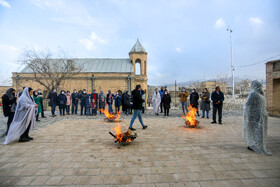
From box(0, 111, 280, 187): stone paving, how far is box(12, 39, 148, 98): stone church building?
19.6 metres

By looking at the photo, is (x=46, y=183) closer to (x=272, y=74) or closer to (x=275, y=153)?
(x=275, y=153)

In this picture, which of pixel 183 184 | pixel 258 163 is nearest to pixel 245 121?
pixel 258 163

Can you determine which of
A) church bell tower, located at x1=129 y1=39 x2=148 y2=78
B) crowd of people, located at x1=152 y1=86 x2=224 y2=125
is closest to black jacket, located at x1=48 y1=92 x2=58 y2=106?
crowd of people, located at x1=152 y1=86 x2=224 y2=125

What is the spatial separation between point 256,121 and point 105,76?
22.6m

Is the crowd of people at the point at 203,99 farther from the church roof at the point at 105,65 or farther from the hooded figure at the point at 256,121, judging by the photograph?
the church roof at the point at 105,65

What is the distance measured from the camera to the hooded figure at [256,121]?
4125mm

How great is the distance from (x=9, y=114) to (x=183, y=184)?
6901 mm

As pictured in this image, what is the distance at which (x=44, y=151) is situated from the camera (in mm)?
4469

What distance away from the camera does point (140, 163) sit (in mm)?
3621

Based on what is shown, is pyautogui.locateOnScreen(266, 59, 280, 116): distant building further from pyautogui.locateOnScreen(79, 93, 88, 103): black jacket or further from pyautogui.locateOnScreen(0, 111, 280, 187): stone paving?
pyautogui.locateOnScreen(79, 93, 88, 103): black jacket

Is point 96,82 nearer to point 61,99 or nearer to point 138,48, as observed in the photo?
point 138,48

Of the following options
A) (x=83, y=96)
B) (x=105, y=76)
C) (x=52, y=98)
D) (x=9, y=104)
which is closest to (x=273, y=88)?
(x=83, y=96)

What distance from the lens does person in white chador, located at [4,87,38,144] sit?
17.2 ft

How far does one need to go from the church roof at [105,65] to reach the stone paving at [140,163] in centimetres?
2252
